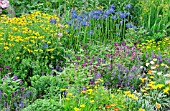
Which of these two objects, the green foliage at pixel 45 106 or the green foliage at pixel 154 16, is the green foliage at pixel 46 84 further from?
the green foliage at pixel 154 16

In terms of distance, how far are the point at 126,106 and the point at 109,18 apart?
10.8 feet

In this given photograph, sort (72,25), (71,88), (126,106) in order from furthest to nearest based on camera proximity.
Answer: (72,25)
(71,88)
(126,106)

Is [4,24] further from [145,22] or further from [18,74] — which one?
[145,22]

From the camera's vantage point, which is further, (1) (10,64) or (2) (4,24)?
(2) (4,24)

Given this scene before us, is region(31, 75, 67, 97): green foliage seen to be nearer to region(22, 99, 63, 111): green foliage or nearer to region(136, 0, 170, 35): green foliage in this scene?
region(22, 99, 63, 111): green foliage

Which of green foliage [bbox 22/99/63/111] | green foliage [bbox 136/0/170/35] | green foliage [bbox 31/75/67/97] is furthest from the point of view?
green foliage [bbox 136/0/170/35]

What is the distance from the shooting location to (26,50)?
18.3 feet

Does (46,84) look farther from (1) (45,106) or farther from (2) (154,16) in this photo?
(2) (154,16)

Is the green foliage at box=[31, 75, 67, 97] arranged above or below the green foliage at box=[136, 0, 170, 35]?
below

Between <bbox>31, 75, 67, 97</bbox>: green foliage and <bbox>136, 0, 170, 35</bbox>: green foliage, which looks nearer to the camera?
<bbox>31, 75, 67, 97</bbox>: green foliage

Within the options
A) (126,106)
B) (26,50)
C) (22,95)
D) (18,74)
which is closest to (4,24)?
(26,50)

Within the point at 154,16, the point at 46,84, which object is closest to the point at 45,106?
the point at 46,84

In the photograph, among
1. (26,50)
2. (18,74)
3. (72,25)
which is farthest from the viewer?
(72,25)

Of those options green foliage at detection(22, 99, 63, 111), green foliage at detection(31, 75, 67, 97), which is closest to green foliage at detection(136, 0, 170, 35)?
green foliage at detection(31, 75, 67, 97)
